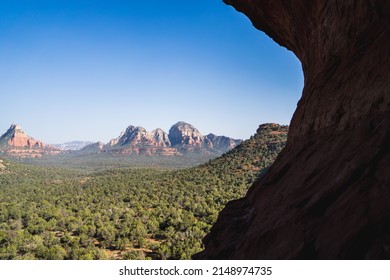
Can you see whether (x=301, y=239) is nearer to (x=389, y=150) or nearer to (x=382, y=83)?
(x=389, y=150)

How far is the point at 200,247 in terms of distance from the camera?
35656mm

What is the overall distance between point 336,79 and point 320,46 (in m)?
3.01

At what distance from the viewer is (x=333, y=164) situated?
7414mm

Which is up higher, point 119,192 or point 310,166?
point 310,166

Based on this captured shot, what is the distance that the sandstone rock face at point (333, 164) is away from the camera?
5.41m

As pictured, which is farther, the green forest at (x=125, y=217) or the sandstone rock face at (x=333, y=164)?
the green forest at (x=125, y=217)

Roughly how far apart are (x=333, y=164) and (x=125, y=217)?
4979cm

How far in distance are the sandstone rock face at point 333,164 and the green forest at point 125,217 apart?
2534 centimetres

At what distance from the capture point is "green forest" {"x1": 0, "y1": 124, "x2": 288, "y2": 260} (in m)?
35.5

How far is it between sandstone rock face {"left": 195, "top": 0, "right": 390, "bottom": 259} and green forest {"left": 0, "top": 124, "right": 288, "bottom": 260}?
83.1 feet

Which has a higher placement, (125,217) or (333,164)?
(333,164)

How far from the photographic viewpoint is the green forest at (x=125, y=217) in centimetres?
3550

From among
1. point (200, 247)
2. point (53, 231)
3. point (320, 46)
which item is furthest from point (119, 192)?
point (320, 46)

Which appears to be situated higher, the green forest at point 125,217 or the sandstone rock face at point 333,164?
the sandstone rock face at point 333,164
